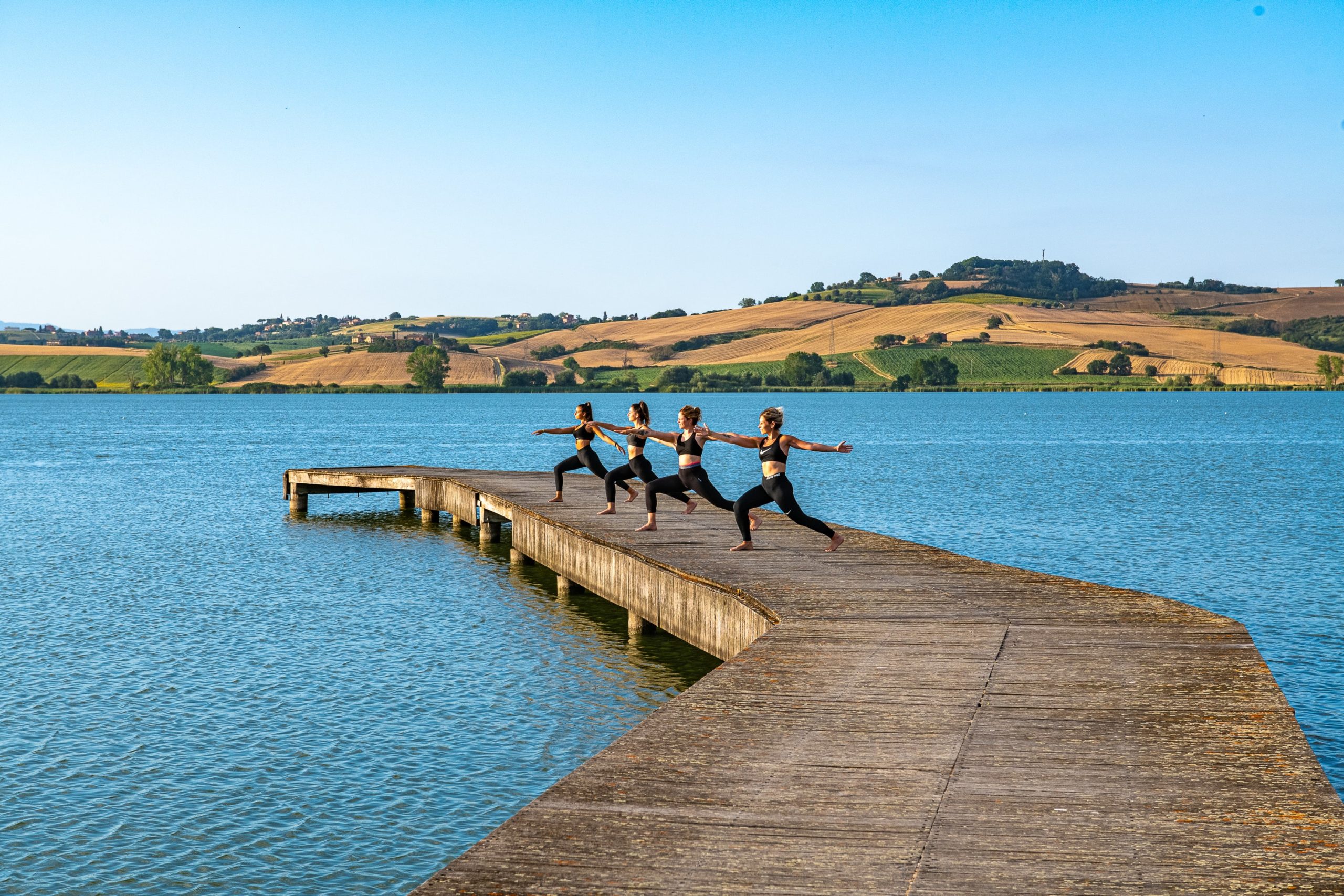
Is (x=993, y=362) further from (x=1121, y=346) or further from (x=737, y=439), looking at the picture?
(x=737, y=439)

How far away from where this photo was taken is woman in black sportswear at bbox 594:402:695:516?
19.6 meters

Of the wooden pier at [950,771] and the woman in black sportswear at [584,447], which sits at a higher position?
the woman in black sportswear at [584,447]

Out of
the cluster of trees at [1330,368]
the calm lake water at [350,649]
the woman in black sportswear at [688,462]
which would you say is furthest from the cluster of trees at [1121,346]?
the woman in black sportswear at [688,462]

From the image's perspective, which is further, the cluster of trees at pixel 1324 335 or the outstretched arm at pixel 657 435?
the cluster of trees at pixel 1324 335

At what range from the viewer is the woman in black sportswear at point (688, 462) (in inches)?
708

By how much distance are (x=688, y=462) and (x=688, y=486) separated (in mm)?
543

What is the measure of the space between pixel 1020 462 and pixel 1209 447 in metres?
20.9

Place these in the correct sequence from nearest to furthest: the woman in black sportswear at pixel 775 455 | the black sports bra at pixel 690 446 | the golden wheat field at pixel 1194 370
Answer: the woman in black sportswear at pixel 775 455 → the black sports bra at pixel 690 446 → the golden wheat field at pixel 1194 370

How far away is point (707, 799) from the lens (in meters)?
7.03

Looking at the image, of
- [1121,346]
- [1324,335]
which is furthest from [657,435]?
[1324,335]

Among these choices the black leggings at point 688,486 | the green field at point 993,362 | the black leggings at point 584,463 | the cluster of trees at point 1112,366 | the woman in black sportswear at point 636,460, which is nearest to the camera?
the black leggings at point 688,486

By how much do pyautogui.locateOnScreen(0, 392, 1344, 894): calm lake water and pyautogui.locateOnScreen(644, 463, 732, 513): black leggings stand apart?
2.23 meters

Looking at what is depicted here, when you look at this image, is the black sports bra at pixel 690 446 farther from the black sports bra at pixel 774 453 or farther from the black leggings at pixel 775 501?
the black sports bra at pixel 774 453

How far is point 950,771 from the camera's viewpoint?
7.49m
